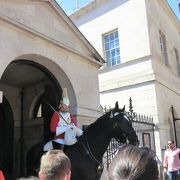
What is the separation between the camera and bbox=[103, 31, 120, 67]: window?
16969mm

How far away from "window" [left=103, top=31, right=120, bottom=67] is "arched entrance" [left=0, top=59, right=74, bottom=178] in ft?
24.7

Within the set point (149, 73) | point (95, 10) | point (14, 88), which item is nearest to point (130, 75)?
point (149, 73)

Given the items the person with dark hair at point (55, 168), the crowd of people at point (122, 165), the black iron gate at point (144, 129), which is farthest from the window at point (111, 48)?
the person with dark hair at point (55, 168)

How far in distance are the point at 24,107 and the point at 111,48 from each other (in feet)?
27.2

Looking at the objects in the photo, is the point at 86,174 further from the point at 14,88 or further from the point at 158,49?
the point at 158,49

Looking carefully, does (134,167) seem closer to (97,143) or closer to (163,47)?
(97,143)

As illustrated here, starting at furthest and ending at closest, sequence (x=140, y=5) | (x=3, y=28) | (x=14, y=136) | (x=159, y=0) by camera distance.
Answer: (x=159, y=0), (x=140, y=5), (x=14, y=136), (x=3, y=28)

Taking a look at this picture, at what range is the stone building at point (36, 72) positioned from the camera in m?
6.72

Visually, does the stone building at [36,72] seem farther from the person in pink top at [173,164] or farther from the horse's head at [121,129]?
the person in pink top at [173,164]

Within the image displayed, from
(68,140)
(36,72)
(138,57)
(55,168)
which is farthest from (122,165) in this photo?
(138,57)

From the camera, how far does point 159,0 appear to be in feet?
59.9

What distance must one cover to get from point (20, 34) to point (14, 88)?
412cm

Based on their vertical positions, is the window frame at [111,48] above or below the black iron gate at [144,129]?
above

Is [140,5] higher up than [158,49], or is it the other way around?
[140,5]
